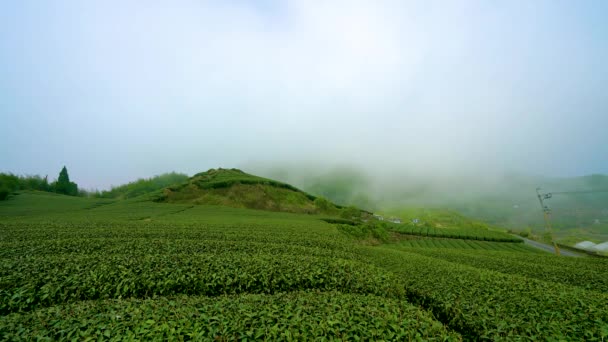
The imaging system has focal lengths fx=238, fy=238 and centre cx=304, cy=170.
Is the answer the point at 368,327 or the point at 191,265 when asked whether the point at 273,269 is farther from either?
the point at 368,327

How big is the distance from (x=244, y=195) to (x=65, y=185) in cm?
7769

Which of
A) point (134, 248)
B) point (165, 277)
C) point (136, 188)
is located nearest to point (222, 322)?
point (165, 277)

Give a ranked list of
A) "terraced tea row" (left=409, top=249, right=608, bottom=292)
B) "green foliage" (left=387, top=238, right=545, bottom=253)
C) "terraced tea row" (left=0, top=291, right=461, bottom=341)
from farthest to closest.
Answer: "green foliage" (left=387, top=238, right=545, bottom=253) < "terraced tea row" (left=409, top=249, right=608, bottom=292) < "terraced tea row" (left=0, top=291, right=461, bottom=341)

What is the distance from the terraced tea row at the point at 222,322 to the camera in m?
6.09

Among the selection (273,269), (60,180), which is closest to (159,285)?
(273,269)

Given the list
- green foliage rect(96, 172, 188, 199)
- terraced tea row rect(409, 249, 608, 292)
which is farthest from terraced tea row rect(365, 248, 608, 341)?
green foliage rect(96, 172, 188, 199)

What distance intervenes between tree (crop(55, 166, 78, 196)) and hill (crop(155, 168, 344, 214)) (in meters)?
55.6

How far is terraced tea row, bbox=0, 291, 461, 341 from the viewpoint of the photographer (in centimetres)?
609

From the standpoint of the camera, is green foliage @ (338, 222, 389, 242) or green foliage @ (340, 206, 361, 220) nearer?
green foliage @ (338, 222, 389, 242)

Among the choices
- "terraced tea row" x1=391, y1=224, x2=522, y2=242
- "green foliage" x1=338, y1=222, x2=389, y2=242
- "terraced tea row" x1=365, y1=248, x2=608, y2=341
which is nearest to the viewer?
"terraced tea row" x1=365, y1=248, x2=608, y2=341

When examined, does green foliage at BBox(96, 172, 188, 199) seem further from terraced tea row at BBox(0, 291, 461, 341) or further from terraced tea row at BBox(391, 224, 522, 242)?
terraced tea row at BBox(0, 291, 461, 341)

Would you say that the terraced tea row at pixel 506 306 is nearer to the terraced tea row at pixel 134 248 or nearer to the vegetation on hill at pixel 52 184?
the terraced tea row at pixel 134 248

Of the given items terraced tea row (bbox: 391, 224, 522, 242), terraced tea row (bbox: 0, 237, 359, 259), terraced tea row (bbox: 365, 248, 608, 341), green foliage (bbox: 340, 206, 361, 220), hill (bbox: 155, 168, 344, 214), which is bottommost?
terraced tea row (bbox: 391, 224, 522, 242)

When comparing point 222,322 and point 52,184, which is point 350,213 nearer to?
point 222,322
